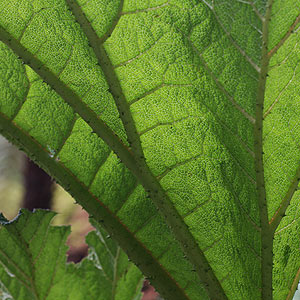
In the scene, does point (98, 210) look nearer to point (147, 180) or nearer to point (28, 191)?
point (147, 180)

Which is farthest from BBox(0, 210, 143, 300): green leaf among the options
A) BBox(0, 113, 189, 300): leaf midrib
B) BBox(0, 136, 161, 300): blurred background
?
BBox(0, 136, 161, 300): blurred background

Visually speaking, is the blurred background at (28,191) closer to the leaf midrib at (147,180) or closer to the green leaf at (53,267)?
the green leaf at (53,267)

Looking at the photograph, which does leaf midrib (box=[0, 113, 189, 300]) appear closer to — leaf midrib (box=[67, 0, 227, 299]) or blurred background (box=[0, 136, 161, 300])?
leaf midrib (box=[67, 0, 227, 299])

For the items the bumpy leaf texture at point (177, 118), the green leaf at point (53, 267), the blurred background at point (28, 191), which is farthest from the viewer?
the blurred background at point (28, 191)

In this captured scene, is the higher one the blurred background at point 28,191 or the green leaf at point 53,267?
the blurred background at point 28,191

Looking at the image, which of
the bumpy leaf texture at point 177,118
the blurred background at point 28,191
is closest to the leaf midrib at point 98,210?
the bumpy leaf texture at point 177,118

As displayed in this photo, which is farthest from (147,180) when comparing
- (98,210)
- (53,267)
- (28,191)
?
(28,191)

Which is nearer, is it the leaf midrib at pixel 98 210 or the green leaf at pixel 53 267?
the leaf midrib at pixel 98 210

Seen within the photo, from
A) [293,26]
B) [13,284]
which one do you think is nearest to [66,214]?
[13,284]
